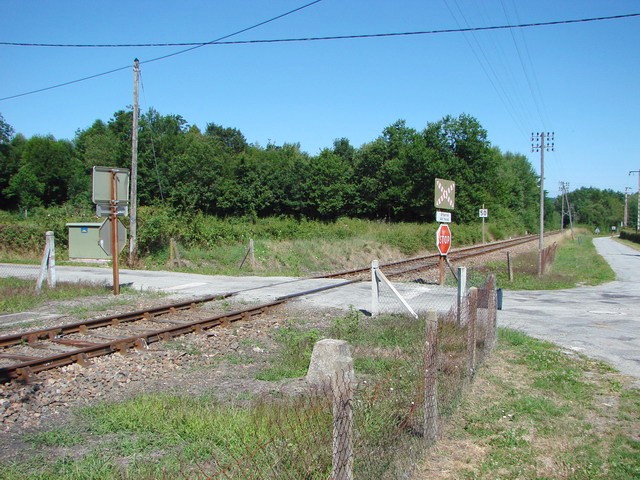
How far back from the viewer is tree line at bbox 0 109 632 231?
6731 centimetres

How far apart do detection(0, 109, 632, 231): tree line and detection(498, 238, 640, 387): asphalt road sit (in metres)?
47.3

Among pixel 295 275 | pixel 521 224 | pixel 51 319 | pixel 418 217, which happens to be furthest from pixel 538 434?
pixel 521 224

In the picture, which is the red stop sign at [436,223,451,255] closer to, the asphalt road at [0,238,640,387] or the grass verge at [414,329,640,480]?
the asphalt road at [0,238,640,387]

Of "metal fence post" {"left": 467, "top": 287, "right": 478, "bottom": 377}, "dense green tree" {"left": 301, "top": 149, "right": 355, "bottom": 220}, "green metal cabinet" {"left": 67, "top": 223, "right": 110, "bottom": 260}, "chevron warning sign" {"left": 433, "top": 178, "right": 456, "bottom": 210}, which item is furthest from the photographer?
"dense green tree" {"left": 301, "top": 149, "right": 355, "bottom": 220}

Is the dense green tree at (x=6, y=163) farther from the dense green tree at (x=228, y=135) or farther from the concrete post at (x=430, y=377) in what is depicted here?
the concrete post at (x=430, y=377)

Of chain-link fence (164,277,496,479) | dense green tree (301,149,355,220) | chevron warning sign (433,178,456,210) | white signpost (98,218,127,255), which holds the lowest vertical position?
chain-link fence (164,277,496,479)

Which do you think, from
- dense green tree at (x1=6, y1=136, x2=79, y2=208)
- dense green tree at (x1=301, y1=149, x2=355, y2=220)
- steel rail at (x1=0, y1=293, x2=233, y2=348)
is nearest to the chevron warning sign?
steel rail at (x1=0, y1=293, x2=233, y2=348)

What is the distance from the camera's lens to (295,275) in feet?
71.5

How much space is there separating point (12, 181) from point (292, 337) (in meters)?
79.8

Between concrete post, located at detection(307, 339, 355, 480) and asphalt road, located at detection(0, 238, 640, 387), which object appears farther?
asphalt road, located at detection(0, 238, 640, 387)

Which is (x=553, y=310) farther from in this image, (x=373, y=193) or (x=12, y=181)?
(x=12, y=181)

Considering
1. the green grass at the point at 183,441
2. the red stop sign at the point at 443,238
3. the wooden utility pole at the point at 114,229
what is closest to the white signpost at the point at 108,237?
the wooden utility pole at the point at 114,229

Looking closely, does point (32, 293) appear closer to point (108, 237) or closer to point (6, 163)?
point (108, 237)

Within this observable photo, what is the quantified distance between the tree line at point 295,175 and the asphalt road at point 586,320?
47273mm
